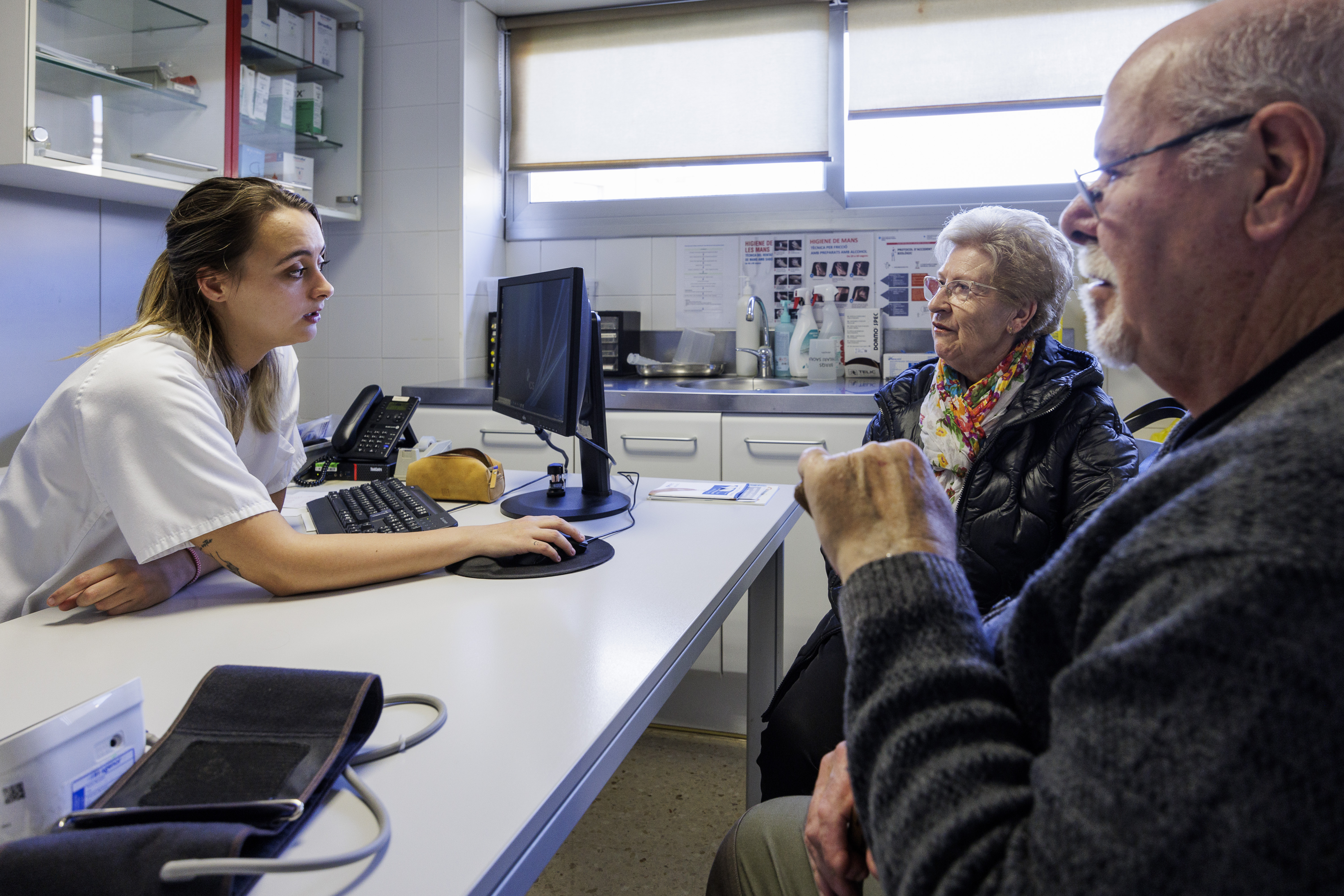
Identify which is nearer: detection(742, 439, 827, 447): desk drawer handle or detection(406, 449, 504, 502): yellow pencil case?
detection(406, 449, 504, 502): yellow pencil case

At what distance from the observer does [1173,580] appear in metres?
0.45

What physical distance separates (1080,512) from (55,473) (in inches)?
62.2

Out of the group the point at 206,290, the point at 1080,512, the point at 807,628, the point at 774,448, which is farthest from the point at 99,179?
the point at 1080,512

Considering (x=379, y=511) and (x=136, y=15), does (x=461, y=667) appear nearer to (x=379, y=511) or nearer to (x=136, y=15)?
(x=379, y=511)

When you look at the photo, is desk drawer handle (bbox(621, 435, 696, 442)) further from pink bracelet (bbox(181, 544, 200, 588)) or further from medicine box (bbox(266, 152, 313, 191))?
pink bracelet (bbox(181, 544, 200, 588))

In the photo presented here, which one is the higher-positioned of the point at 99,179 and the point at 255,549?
the point at 99,179

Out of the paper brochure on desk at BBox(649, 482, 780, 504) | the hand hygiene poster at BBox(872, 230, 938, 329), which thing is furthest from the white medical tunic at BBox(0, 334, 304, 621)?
the hand hygiene poster at BBox(872, 230, 938, 329)

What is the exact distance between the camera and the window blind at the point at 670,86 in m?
3.14

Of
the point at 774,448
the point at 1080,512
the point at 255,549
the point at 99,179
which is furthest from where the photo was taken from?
the point at 774,448

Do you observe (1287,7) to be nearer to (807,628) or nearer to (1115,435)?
(1115,435)

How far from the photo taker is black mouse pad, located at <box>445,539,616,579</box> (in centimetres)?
126

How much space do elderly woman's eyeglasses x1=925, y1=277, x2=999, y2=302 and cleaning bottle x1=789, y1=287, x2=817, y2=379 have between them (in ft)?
4.17

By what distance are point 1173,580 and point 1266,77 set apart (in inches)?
14.9

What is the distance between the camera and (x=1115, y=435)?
5.21 feet
